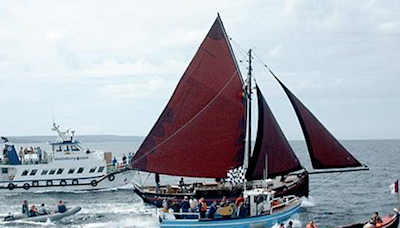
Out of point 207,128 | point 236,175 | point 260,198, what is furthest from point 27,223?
point 260,198

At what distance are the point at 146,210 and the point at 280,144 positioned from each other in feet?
47.7

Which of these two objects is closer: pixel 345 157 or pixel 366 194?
pixel 345 157

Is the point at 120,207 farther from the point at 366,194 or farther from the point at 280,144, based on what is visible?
the point at 366,194

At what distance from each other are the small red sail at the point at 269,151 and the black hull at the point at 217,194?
1.89 m

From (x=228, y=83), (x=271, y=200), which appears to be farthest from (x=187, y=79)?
(x=271, y=200)

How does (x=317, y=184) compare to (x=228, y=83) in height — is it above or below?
below

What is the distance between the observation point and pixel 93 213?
54062 millimetres

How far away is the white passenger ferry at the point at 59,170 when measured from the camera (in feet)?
233

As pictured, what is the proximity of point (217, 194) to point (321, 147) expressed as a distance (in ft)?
30.3

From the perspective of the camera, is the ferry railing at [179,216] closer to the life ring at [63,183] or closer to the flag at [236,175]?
the flag at [236,175]

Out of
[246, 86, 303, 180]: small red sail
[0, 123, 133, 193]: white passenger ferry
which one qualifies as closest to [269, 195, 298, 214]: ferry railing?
[246, 86, 303, 180]: small red sail

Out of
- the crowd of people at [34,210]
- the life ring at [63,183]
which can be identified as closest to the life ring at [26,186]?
the life ring at [63,183]

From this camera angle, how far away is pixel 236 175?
163 ft

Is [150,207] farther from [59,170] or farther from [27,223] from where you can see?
[59,170]
